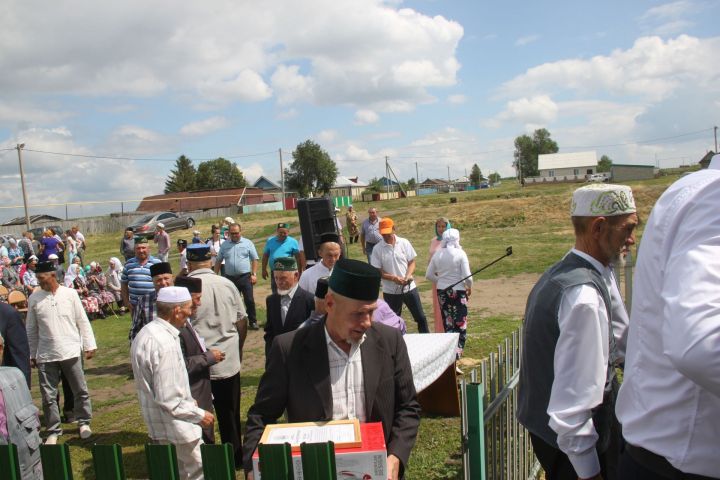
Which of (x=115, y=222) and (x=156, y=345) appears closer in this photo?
(x=156, y=345)

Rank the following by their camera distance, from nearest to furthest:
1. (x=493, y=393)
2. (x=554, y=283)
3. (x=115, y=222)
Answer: (x=554, y=283)
(x=493, y=393)
(x=115, y=222)

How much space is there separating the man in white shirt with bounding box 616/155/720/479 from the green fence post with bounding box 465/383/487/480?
1.09 meters

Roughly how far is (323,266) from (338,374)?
2.98 meters

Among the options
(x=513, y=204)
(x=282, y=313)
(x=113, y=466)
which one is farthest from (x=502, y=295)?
(x=513, y=204)

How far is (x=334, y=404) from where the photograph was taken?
2.45 meters

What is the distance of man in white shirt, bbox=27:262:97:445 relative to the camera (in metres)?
5.70

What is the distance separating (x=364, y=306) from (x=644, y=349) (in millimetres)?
1135

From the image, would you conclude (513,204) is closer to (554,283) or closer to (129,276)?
(129,276)

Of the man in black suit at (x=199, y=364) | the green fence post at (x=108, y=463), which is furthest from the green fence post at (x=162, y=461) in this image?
the man in black suit at (x=199, y=364)

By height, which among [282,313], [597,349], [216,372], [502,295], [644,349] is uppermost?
[644,349]

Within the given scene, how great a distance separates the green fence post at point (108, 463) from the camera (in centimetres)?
208

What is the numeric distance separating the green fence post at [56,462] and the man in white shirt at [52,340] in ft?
13.3

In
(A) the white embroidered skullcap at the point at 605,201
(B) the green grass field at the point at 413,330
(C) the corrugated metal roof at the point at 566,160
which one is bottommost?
(B) the green grass field at the point at 413,330

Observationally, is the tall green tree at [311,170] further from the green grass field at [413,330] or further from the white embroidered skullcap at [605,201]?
the white embroidered skullcap at [605,201]
